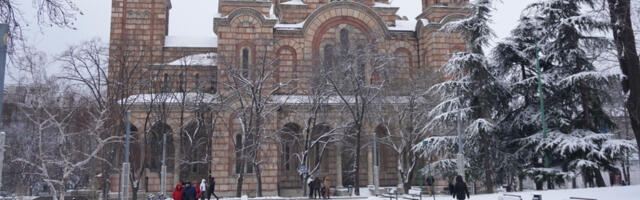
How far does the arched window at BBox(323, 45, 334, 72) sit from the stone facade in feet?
1.12

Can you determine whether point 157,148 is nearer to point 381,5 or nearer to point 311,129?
point 311,129

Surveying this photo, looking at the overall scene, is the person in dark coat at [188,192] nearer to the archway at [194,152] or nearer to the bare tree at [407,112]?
the archway at [194,152]

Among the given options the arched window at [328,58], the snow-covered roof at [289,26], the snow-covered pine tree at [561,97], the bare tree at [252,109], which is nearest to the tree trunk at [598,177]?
the snow-covered pine tree at [561,97]

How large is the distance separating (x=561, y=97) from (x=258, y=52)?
647 inches

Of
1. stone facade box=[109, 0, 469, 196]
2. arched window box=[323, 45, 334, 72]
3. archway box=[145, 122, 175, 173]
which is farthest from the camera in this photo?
archway box=[145, 122, 175, 173]

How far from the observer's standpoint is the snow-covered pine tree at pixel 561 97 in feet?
65.0

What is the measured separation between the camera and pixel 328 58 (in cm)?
3173

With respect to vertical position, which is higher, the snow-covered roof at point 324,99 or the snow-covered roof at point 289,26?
the snow-covered roof at point 289,26

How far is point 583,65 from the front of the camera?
21141mm

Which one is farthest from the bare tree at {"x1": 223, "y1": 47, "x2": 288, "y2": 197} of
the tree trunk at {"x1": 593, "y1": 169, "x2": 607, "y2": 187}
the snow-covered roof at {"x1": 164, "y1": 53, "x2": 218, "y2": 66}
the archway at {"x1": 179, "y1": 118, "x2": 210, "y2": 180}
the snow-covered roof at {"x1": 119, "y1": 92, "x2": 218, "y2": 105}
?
the tree trunk at {"x1": 593, "y1": 169, "x2": 607, "y2": 187}

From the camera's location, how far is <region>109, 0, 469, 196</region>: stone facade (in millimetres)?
29500

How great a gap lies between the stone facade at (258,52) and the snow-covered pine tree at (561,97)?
8781 millimetres

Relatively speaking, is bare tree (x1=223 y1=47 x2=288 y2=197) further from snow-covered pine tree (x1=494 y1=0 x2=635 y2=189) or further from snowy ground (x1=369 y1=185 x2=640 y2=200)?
snowy ground (x1=369 y1=185 x2=640 y2=200)

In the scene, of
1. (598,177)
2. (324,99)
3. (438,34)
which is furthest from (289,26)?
(598,177)
